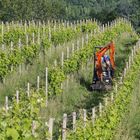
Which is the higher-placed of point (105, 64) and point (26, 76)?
point (105, 64)

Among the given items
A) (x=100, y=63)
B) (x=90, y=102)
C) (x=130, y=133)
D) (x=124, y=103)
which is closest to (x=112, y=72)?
(x=100, y=63)

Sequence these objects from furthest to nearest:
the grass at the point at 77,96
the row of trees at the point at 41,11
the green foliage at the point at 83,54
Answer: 1. the row of trees at the point at 41,11
2. the green foliage at the point at 83,54
3. the grass at the point at 77,96


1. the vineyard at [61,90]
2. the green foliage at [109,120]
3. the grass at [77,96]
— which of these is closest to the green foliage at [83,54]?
the vineyard at [61,90]

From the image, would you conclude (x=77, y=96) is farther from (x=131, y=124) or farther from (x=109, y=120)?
(x=109, y=120)

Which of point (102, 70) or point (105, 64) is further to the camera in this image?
point (105, 64)

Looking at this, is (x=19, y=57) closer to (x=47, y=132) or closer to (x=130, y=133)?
(x=130, y=133)

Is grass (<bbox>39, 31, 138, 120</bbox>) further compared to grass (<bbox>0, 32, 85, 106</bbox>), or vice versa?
grass (<bbox>0, 32, 85, 106</bbox>)

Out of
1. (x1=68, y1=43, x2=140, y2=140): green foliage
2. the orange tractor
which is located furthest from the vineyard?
the orange tractor

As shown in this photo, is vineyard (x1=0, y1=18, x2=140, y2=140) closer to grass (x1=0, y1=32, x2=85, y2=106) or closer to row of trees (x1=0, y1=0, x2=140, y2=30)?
grass (x1=0, y1=32, x2=85, y2=106)

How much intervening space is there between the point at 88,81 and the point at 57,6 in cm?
5747

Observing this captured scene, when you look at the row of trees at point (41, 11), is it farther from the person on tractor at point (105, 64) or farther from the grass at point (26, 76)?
the person on tractor at point (105, 64)

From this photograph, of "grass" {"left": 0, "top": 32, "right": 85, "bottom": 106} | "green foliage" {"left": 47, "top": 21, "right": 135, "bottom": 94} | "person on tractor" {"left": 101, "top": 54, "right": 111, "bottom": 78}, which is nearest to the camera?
"grass" {"left": 0, "top": 32, "right": 85, "bottom": 106}

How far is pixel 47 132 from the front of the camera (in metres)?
9.44

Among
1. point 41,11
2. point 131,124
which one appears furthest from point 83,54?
point 41,11
